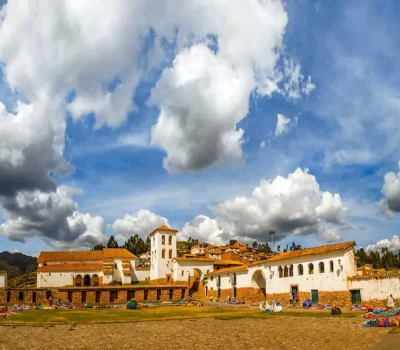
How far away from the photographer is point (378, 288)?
3359 centimetres

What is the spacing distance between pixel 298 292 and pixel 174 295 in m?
19.3

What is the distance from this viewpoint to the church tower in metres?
73.8

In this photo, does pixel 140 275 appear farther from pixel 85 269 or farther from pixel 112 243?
pixel 112 243

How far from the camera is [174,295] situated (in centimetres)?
5562

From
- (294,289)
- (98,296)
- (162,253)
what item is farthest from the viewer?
(162,253)

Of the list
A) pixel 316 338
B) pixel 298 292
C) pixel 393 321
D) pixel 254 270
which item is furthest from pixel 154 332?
pixel 254 270

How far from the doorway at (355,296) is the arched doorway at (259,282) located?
55.1 ft

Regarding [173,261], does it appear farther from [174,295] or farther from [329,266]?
[329,266]

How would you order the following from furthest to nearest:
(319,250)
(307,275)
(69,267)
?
(69,267) → (307,275) → (319,250)

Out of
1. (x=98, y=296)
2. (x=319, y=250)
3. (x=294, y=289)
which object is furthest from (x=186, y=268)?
(x=319, y=250)

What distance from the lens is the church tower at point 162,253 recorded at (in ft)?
242

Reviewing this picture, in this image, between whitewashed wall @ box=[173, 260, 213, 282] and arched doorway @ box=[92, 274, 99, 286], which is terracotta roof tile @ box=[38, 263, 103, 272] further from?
whitewashed wall @ box=[173, 260, 213, 282]

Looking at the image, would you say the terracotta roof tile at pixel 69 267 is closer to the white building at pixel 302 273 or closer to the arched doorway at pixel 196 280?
the arched doorway at pixel 196 280

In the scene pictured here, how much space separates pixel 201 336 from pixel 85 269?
59143mm
